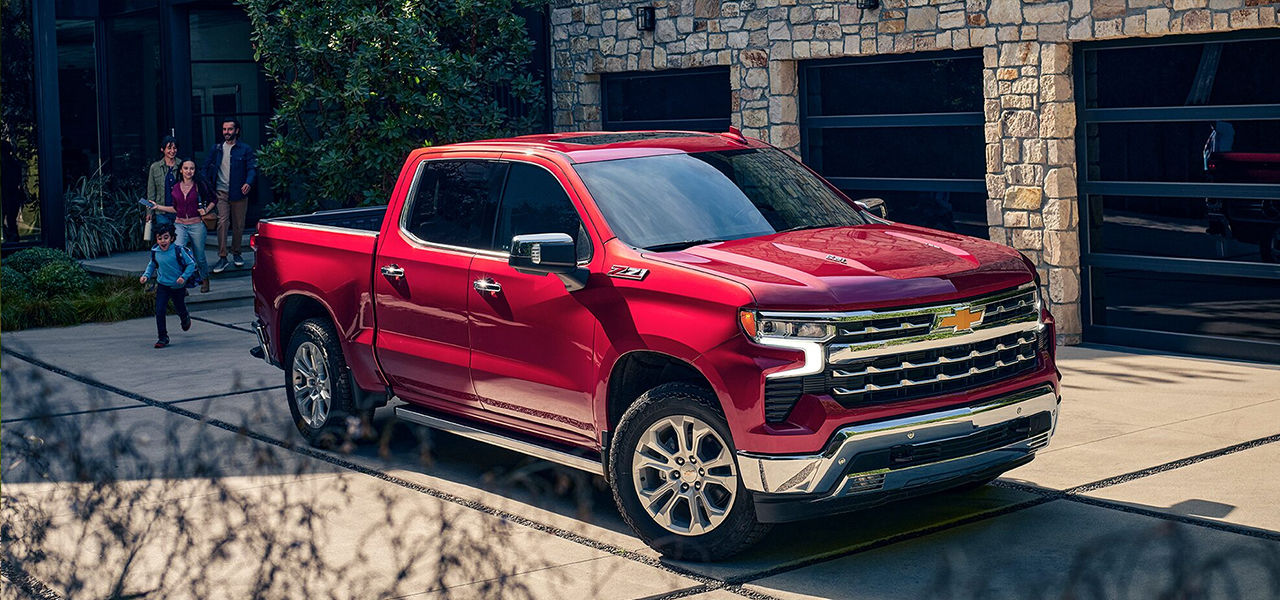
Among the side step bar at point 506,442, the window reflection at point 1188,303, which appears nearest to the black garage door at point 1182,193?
the window reflection at point 1188,303

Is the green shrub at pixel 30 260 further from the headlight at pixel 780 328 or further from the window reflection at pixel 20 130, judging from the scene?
the headlight at pixel 780 328

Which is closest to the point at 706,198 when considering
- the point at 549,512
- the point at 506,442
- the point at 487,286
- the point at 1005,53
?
the point at 487,286

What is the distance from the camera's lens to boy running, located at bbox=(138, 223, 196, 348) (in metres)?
13.9

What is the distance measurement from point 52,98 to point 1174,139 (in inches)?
581

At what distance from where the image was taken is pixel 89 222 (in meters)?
20.9

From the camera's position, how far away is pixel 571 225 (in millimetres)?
7570

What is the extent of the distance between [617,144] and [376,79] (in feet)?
30.8

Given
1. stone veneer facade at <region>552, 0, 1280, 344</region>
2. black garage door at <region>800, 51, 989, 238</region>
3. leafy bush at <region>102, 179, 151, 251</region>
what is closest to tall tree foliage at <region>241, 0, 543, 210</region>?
stone veneer facade at <region>552, 0, 1280, 344</region>

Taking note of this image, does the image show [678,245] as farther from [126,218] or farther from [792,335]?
[126,218]

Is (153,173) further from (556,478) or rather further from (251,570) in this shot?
(251,570)

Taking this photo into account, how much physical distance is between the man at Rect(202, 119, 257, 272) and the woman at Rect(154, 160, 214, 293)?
1.96 m

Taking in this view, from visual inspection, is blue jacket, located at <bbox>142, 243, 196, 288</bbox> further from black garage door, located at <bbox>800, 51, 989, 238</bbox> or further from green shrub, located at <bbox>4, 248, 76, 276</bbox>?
black garage door, located at <bbox>800, 51, 989, 238</bbox>

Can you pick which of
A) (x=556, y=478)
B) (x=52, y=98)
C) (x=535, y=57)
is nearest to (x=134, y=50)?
(x=52, y=98)

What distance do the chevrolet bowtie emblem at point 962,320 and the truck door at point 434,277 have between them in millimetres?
2591
